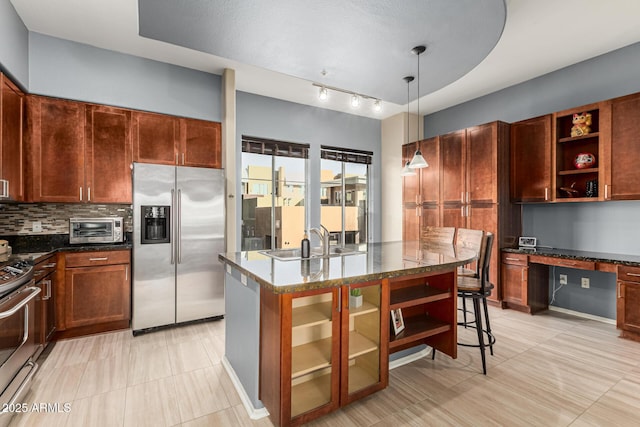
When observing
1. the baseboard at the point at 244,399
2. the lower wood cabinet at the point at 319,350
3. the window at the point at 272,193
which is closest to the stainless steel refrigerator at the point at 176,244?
the window at the point at 272,193

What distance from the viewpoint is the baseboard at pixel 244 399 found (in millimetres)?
1951

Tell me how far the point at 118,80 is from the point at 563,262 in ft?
18.2

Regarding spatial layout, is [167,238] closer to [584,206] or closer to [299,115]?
[299,115]

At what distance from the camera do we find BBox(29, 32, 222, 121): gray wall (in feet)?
10.5

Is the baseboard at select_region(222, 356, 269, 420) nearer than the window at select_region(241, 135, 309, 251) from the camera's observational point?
Yes

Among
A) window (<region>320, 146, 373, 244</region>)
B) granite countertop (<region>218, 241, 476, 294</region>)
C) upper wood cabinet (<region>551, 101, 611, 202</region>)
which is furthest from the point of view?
window (<region>320, 146, 373, 244</region>)

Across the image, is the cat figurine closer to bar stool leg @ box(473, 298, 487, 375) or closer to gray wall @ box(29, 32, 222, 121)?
bar stool leg @ box(473, 298, 487, 375)

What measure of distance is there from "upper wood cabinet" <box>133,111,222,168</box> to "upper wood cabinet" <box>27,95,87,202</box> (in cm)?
55

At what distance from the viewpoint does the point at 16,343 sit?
2.08 meters

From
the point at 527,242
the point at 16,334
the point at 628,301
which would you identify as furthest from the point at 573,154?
the point at 16,334

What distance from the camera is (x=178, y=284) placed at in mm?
3449

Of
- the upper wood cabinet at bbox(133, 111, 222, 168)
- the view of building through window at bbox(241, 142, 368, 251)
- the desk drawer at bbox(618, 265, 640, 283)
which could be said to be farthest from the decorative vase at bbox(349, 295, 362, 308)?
the desk drawer at bbox(618, 265, 640, 283)

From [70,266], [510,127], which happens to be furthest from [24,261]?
[510,127]

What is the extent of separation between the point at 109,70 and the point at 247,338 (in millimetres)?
3412
